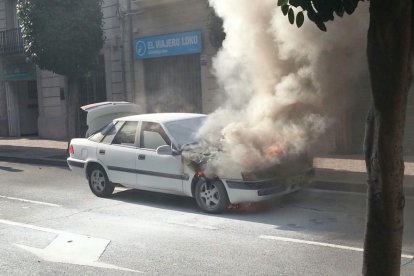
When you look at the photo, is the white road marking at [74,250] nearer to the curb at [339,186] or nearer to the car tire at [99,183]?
the car tire at [99,183]

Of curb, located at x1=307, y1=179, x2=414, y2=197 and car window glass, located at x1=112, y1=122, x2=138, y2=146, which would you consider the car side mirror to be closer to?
car window glass, located at x1=112, y1=122, x2=138, y2=146

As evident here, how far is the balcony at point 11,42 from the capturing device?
20.8 metres

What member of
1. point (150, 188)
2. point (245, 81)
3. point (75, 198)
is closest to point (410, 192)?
point (245, 81)

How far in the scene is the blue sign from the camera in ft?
51.5

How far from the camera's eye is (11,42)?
21.2 m

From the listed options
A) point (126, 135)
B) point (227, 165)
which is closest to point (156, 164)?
point (126, 135)

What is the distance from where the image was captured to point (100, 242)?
6414mm

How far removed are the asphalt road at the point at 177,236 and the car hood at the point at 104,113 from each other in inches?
78.1

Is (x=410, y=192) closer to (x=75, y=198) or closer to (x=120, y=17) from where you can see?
(x=75, y=198)

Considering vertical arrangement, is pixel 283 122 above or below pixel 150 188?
above

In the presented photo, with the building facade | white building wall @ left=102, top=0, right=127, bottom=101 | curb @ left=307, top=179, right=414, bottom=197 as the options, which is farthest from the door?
curb @ left=307, top=179, right=414, bottom=197

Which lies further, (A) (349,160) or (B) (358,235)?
(A) (349,160)

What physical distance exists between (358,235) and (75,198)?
16.3 feet

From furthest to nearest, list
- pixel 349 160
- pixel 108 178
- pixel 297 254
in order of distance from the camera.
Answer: pixel 349 160 → pixel 108 178 → pixel 297 254
